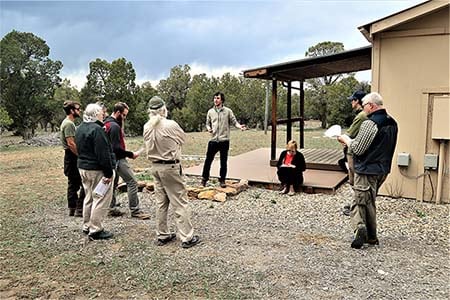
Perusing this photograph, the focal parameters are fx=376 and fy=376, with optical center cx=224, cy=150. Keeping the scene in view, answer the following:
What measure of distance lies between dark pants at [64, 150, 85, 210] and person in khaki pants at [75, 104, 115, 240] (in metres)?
0.83

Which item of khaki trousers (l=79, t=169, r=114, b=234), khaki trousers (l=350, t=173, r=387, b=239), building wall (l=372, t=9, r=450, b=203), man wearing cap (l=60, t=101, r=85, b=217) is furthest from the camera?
building wall (l=372, t=9, r=450, b=203)

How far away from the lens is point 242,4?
31.3ft

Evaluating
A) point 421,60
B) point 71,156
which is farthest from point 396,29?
point 71,156

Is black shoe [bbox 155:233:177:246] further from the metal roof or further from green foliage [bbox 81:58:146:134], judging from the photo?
green foliage [bbox 81:58:146:134]

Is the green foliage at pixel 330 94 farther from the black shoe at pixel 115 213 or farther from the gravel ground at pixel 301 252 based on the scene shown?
the black shoe at pixel 115 213

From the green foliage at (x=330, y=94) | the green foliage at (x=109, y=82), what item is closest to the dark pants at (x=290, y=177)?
the green foliage at (x=109, y=82)

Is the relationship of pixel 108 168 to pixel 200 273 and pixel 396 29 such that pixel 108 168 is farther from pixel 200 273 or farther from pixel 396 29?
pixel 396 29

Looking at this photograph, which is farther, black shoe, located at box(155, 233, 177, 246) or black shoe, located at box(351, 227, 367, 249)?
black shoe, located at box(155, 233, 177, 246)

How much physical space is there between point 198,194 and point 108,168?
82.6 inches

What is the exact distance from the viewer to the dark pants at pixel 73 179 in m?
4.80

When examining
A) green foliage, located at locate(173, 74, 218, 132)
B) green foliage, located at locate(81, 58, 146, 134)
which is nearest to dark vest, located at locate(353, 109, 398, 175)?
green foliage, located at locate(81, 58, 146, 134)

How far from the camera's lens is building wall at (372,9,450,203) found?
17.3 feet

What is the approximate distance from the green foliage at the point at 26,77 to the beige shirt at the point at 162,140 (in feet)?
60.9

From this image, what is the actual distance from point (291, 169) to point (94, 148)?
3201 mm
